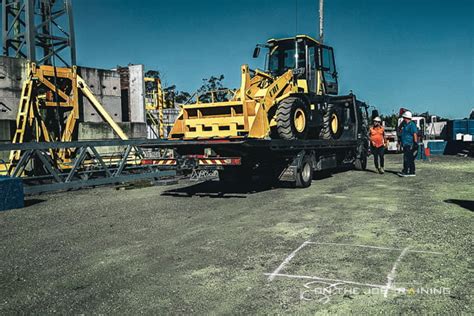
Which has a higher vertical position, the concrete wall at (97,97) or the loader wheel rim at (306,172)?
the concrete wall at (97,97)

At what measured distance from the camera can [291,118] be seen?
9.88m

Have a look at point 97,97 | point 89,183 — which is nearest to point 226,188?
point 89,183

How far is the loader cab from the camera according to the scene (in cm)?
1141

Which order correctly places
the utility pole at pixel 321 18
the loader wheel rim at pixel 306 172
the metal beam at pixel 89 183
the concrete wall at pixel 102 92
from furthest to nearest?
the utility pole at pixel 321 18, the concrete wall at pixel 102 92, the loader wheel rim at pixel 306 172, the metal beam at pixel 89 183

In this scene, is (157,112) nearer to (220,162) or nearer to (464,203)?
(220,162)

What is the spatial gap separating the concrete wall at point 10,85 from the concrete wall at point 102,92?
9.49 ft

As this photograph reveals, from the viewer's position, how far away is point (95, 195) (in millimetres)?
10188

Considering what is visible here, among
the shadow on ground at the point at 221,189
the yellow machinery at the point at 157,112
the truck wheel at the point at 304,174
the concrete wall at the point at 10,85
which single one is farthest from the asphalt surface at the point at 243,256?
the yellow machinery at the point at 157,112

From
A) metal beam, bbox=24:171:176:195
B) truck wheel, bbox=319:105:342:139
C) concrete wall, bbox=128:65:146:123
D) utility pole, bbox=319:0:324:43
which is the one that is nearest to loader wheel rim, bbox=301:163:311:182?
truck wheel, bbox=319:105:342:139

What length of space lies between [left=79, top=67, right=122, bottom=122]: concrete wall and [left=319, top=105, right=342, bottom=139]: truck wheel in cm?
992

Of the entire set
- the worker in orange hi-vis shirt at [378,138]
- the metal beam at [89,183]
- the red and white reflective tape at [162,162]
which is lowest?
the metal beam at [89,183]

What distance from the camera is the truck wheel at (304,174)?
397 inches

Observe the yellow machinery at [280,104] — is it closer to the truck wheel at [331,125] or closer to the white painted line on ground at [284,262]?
the truck wheel at [331,125]

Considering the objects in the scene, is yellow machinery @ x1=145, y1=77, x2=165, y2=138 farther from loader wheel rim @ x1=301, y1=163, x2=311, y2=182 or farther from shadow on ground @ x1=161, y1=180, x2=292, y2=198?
loader wheel rim @ x1=301, y1=163, x2=311, y2=182
